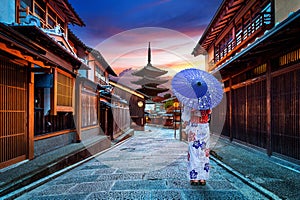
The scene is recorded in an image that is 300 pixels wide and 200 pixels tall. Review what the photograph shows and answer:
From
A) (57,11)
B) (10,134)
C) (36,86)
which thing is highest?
(57,11)

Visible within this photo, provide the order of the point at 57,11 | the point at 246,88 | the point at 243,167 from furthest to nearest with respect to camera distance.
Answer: the point at 57,11
the point at 246,88
the point at 243,167

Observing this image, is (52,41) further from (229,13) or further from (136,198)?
(229,13)

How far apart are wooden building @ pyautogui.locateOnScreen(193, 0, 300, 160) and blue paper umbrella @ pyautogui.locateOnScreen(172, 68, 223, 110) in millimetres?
2322

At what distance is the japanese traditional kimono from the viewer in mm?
5355

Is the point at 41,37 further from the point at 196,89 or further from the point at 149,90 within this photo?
the point at 149,90

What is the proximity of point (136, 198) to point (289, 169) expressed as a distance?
4.75 m

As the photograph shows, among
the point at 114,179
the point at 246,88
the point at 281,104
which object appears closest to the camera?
the point at 114,179

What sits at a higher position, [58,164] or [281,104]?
[281,104]

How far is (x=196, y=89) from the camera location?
17.0 ft

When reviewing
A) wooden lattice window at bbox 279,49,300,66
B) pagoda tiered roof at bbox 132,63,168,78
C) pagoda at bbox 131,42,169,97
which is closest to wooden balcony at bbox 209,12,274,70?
wooden lattice window at bbox 279,49,300,66

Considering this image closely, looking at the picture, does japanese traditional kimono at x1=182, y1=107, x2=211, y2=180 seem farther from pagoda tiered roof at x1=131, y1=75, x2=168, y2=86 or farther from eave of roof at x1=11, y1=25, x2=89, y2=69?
pagoda tiered roof at x1=131, y1=75, x2=168, y2=86

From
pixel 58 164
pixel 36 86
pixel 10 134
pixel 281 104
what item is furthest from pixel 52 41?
pixel 281 104

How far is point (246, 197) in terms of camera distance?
15.3ft

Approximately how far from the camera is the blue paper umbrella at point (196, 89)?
520cm
